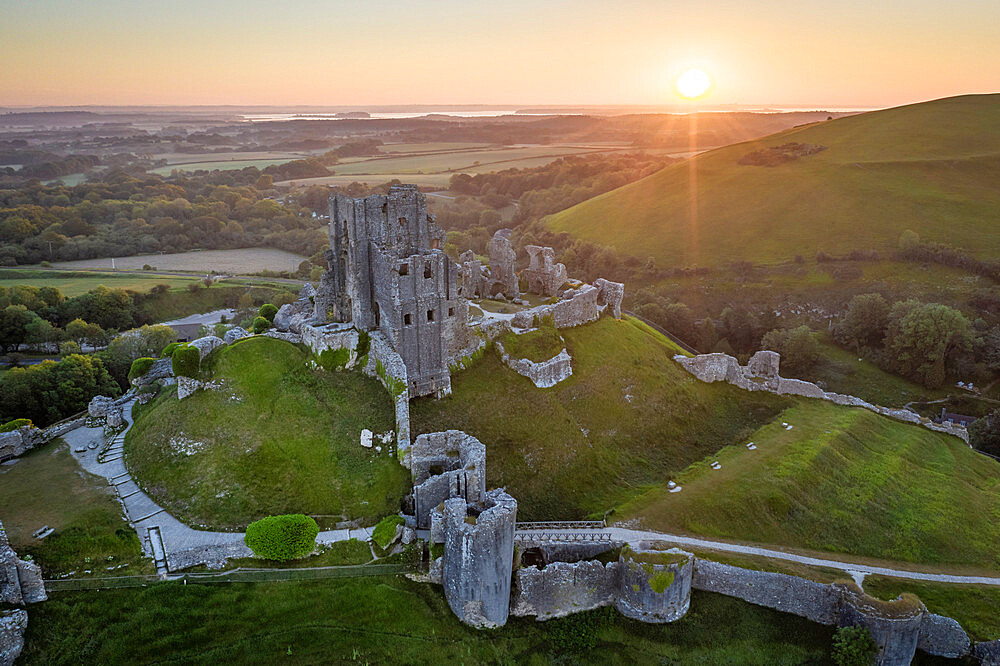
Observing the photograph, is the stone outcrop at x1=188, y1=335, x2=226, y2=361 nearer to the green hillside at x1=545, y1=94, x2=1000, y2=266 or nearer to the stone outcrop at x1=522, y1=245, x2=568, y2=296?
the stone outcrop at x1=522, y1=245, x2=568, y2=296

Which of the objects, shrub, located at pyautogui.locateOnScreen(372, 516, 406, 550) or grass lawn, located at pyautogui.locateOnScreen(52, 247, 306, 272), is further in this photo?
grass lawn, located at pyautogui.locateOnScreen(52, 247, 306, 272)

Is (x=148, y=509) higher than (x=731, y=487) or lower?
higher

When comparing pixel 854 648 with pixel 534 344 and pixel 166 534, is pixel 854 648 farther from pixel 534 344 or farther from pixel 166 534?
pixel 166 534

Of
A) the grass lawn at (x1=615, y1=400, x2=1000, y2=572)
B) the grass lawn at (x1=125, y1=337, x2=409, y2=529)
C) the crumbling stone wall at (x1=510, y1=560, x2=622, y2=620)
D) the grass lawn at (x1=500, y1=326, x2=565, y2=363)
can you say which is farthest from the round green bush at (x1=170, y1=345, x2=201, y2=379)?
the grass lawn at (x1=615, y1=400, x2=1000, y2=572)

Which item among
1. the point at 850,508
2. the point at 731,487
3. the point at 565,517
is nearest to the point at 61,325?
the point at 565,517

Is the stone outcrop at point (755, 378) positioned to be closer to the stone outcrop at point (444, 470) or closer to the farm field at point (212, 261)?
the stone outcrop at point (444, 470)

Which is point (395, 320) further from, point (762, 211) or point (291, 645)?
point (762, 211)

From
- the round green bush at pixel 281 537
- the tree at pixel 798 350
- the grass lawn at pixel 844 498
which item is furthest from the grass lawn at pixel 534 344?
the tree at pixel 798 350
